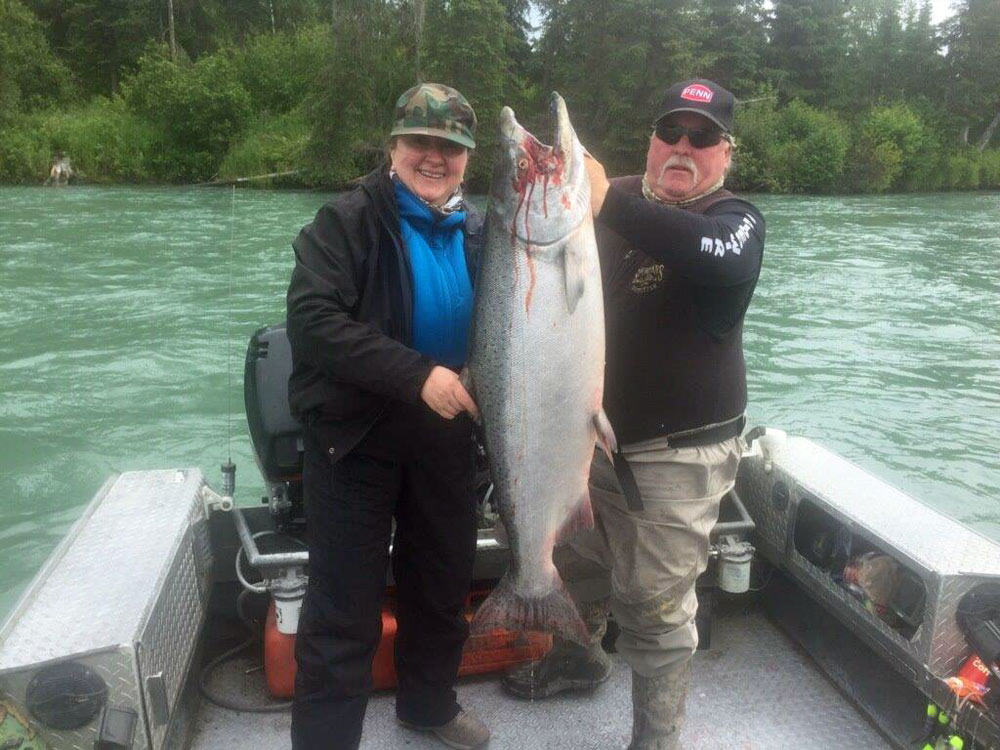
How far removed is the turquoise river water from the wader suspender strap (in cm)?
427

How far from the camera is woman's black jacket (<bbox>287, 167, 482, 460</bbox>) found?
2303 mm

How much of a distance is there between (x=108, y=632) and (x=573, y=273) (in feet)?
5.30

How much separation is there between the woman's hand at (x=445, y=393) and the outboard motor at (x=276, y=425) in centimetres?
109

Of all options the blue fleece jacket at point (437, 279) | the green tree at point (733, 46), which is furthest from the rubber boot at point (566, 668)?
the green tree at point (733, 46)

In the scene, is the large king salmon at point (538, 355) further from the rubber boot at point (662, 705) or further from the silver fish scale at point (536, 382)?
the rubber boot at point (662, 705)

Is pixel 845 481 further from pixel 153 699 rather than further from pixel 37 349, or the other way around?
pixel 37 349

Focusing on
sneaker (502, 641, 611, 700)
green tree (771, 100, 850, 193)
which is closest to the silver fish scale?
sneaker (502, 641, 611, 700)

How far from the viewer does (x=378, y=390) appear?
2320 mm

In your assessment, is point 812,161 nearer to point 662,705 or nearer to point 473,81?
point 473,81

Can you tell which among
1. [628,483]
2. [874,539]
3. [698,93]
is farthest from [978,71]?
[628,483]

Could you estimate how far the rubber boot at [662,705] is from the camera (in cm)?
279

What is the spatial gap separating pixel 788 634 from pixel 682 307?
2.01 meters

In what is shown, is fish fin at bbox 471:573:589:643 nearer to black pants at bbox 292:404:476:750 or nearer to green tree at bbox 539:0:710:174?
black pants at bbox 292:404:476:750

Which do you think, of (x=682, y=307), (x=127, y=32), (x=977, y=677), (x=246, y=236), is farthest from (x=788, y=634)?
(x=127, y=32)
